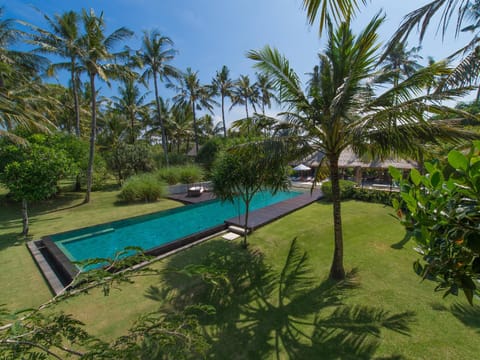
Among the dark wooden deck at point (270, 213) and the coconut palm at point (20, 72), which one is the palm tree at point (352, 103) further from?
the coconut palm at point (20, 72)

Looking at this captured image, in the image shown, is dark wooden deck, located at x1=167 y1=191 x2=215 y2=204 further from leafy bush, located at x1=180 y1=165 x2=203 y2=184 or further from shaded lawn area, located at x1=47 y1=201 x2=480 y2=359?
shaded lawn area, located at x1=47 y1=201 x2=480 y2=359

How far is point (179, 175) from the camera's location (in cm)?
1789

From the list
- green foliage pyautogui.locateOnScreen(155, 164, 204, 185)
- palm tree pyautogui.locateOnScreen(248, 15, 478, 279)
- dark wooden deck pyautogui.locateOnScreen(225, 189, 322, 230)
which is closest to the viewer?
palm tree pyautogui.locateOnScreen(248, 15, 478, 279)

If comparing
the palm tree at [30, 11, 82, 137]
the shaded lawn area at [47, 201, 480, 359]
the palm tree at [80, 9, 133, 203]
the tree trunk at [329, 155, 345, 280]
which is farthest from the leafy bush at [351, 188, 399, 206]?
the palm tree at [30, 11, 82, 137]

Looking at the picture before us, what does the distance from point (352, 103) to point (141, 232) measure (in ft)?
31.9

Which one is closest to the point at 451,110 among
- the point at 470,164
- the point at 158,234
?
the point at 470,164

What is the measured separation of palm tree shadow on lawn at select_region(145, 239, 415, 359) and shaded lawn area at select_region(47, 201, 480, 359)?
0.02 m

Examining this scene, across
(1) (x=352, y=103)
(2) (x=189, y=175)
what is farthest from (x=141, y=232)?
(1) (x=352, y=103)

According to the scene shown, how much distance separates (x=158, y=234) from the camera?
371 inches

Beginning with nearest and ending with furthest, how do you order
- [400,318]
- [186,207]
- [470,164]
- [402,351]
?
[470,164] < [402,351] < [400,318] < [186,207]

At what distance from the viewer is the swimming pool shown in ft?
26.3

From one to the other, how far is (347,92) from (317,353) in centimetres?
499

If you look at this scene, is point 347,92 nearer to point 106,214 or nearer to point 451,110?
point 451,110

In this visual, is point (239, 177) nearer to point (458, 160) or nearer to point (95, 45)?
point (458, 160)
